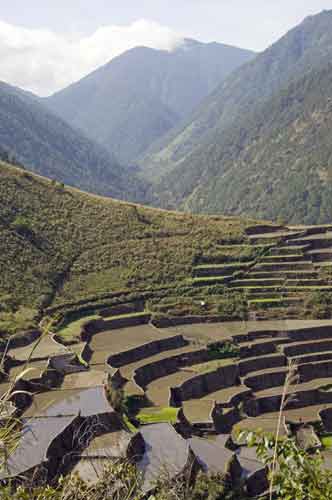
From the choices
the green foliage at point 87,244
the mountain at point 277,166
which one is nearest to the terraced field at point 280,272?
the green foliage at point 87,244

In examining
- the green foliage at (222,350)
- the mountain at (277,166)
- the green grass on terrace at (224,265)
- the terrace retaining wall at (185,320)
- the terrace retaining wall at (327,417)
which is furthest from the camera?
the mountain at (277,166)

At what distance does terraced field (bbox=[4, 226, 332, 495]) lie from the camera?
23016mm

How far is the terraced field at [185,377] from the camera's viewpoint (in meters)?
23.0

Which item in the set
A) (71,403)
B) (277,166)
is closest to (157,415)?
(71,403)

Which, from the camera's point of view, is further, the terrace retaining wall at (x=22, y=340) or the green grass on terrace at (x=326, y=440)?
the terrace retaining wall at (x=22, y=340)

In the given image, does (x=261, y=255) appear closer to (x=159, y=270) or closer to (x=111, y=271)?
(x=159, y=270)

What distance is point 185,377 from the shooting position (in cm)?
3641

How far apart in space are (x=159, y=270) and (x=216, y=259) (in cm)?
487

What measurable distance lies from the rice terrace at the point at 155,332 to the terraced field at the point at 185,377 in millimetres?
94

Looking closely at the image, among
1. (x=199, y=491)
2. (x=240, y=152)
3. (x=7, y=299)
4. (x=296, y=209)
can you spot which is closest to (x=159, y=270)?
(x=7, y=299)

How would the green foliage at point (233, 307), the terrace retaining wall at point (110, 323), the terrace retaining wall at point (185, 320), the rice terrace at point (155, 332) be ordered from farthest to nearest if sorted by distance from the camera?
the green foliage at point (233, 307), the terrace retaining wall at point (185, 320), the terrace retaining wall at point (110, 323), the rice terrace at point (155, 332)

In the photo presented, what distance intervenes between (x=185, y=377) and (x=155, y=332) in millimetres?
6799

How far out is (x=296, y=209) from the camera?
423 ft

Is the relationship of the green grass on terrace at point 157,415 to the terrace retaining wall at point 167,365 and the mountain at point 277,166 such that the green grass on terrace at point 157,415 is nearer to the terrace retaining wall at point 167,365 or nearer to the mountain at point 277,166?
the terrace retaining wall at point 167,365
